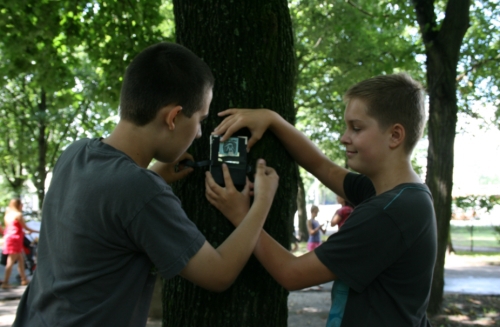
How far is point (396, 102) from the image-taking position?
2086mm

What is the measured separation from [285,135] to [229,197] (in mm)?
455

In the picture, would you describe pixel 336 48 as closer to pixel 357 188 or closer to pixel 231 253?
pixel 357 188

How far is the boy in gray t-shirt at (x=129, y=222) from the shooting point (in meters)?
1.69

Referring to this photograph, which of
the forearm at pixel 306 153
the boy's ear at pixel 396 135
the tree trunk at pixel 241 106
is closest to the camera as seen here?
the boy's ear at pixel 396 135

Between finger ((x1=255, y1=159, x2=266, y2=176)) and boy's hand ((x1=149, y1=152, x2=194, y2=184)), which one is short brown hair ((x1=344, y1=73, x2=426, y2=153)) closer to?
finger ((x1=255, y1=159, x2=266, y2=176))

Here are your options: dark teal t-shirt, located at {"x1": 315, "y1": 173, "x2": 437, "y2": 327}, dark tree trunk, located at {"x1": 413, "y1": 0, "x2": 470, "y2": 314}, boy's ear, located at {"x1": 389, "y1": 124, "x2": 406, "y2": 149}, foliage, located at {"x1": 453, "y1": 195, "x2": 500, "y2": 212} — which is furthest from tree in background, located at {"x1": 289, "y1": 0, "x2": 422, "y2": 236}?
dark teal t-shirt, located at {"x1": 315, "y1": 173, "x2": 437, "y2": 327}

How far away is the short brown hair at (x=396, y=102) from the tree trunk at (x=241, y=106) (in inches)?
19.4

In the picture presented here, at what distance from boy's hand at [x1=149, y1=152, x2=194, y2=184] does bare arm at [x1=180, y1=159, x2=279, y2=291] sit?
0.88 feet

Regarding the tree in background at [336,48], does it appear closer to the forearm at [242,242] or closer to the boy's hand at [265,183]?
the boy's hand at [265,183]

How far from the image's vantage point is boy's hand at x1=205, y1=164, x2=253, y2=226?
84.8 inches

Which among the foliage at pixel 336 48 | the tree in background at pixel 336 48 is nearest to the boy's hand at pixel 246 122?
the tree in background at pixel 336 48

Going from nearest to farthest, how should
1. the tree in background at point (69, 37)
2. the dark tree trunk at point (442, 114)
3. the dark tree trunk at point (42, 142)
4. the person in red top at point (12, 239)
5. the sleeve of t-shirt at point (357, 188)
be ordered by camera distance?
the sleeve of t-shirt at point (357, 188) → the tree in background at point (69, 37) → the dark tree trunk at point (442, 114) → the person in red top at point (12, 239) → the dark tree trunk at point (42, 142)

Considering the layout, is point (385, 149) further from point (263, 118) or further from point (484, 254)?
point (484, 254)

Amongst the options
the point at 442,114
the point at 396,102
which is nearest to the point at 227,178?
the point at 396,102
